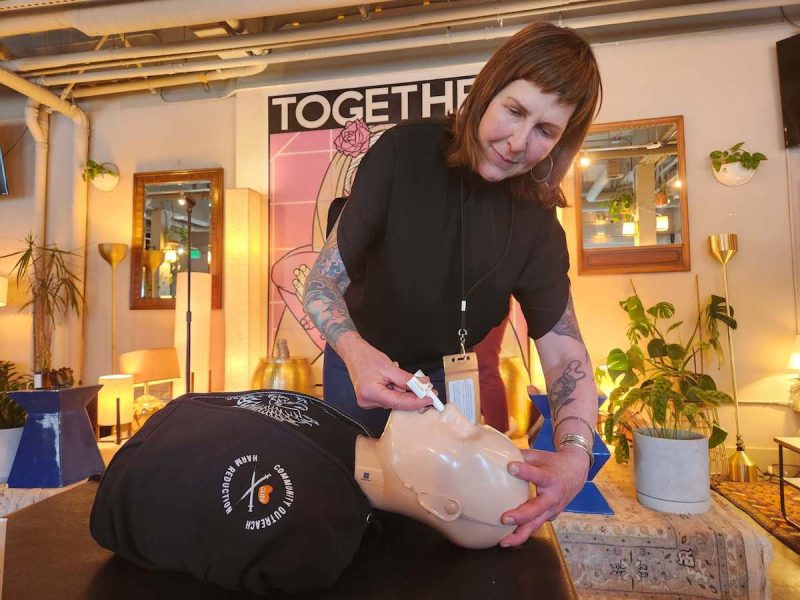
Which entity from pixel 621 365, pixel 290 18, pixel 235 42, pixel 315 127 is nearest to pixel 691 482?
pixel 621 365

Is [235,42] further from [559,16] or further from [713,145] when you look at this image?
[713,145]

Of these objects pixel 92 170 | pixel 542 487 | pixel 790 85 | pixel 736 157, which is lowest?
pixel 542 487

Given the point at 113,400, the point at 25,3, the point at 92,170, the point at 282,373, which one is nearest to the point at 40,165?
the point at 92,170

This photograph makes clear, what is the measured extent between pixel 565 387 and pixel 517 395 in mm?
2098

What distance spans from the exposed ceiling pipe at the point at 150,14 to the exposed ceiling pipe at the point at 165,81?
87cm

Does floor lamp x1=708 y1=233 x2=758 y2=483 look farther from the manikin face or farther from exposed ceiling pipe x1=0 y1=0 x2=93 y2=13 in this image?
exposed ceiling pipe x1=0 y1=0 x2=93 y2=13

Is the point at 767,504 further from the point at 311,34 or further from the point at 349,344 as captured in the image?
the point at 311,34

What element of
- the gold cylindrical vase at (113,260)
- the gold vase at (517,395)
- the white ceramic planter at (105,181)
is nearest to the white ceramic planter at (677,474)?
the gold vase at (517,395)

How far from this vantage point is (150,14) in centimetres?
293

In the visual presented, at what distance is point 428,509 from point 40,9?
3.96 meters

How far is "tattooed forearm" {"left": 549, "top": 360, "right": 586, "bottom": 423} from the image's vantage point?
39.9 inches

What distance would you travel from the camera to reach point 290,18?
3773 mm

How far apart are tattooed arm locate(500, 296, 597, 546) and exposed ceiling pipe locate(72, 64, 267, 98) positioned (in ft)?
11.9

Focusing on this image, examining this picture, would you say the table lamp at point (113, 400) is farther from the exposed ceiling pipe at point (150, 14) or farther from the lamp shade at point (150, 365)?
the exposed ceiling pipe at point (150, 14)
